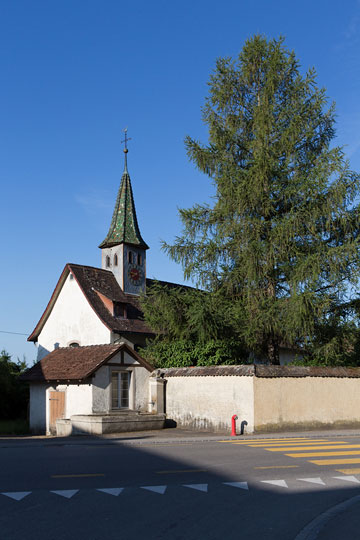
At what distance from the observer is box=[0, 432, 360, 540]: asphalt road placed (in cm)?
681

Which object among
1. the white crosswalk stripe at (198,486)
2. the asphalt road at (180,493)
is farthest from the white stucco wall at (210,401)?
the white crosswalk stripe at (198,486)

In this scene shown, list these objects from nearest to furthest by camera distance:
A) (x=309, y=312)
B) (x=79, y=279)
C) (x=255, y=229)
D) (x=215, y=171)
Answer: (x=309, y=312) → (x=255, y=229) → (x=215, y=171) → (x=79, y=279)

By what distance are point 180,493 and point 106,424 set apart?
12.2m

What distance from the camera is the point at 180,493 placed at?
348 inches

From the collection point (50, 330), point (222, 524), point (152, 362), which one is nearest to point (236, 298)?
point (152, 362)

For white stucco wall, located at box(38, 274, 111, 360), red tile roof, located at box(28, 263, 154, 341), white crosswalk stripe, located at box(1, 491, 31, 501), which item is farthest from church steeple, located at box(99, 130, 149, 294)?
white crosswalk stripe, located at box(1, 491, 31, 501)

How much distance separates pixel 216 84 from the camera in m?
25.2

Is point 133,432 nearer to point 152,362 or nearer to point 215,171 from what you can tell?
point 152,362

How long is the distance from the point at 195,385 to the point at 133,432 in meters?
2.99

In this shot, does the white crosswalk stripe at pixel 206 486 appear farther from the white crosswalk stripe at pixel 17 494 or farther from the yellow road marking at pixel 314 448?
the yellow road marking at pixel 314 448

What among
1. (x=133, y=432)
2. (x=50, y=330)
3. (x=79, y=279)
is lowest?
(x=133, y=432)

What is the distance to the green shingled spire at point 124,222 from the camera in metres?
35.2

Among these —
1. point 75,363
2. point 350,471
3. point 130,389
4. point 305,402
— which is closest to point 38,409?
point 75,363

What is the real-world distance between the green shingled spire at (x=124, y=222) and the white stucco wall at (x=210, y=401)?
1347cm
